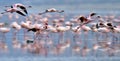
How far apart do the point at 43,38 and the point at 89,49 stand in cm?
125

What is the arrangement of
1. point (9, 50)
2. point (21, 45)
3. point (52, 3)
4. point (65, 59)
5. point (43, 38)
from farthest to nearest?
point (52, 3) < point (43, 38) < point (21, 45) < point (9, 50) < point (65, 59)

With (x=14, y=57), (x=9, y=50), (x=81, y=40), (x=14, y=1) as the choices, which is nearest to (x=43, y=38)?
(x=81, y=40)

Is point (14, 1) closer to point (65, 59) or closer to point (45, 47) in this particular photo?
point (45, 47)

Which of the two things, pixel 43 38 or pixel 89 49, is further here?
pixel 43 38

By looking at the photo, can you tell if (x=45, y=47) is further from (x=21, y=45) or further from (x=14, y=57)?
(x=14, y=57)

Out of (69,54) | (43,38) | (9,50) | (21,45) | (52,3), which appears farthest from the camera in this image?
(52,3)

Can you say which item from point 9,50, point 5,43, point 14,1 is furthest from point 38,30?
point 14,1

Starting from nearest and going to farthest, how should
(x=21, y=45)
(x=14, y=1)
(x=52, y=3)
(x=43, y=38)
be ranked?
(x=21, y=45)
(x=43, y=38)
(x=14, y=1)
(x=52, y=3)

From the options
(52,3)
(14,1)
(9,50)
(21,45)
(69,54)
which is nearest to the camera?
(69,54)

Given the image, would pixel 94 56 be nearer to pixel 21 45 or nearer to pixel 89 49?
pixel 89 49

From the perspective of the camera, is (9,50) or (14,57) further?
(9,50)

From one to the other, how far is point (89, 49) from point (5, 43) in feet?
4.81

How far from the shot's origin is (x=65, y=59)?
5.84 m

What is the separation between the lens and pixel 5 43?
24.5ft
